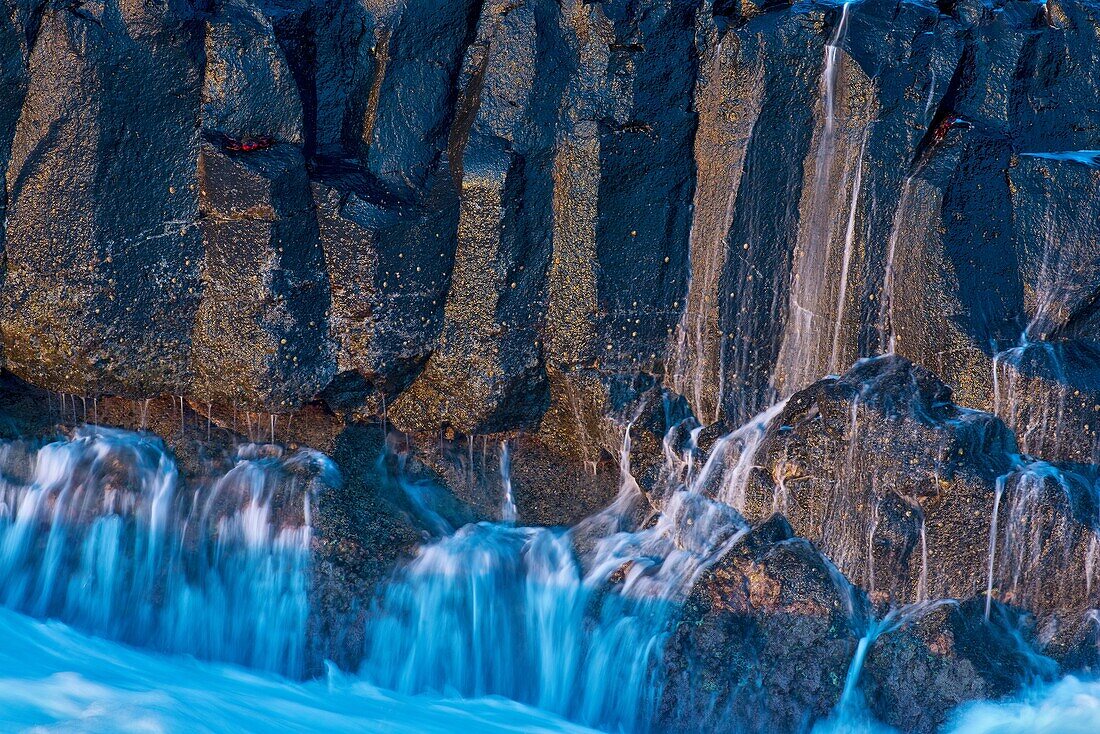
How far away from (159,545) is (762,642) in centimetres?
305

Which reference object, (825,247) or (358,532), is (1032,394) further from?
(358,532)

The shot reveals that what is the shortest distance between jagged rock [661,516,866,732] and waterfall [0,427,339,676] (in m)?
1.88

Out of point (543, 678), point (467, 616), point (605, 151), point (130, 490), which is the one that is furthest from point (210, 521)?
point (605, 151)

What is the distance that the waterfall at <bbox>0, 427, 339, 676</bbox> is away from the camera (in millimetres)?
5527

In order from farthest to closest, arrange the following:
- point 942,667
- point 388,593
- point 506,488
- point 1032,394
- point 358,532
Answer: point 506,488, point 358,532, point 388,593, point 1032,394, point 942,667

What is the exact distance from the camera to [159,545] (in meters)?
5.75

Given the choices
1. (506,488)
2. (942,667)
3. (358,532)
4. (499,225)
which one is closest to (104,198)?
(499,225)

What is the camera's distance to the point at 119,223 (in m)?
5.52

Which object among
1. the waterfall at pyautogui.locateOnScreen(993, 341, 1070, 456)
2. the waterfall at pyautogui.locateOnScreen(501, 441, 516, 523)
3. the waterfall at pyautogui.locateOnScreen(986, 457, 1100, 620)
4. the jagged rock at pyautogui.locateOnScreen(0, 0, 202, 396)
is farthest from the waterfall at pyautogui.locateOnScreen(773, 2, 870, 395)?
the jagged rock at pyautogui.locateOnScreen(0, 0, 202, 396)

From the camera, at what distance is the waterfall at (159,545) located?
553 cm

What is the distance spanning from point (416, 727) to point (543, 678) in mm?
829

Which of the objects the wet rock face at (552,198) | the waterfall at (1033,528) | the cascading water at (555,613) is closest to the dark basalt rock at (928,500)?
the waterfall at (1033,528)

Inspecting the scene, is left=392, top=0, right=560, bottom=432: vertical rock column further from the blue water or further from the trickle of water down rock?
the blue water

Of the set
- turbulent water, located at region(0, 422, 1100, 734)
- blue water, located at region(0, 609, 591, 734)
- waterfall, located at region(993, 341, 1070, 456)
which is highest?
waterfall, located at region(993, 341, 1070, 456)
